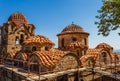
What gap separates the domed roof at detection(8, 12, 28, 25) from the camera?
85.7 feet

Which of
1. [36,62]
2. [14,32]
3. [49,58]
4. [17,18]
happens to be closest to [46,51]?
[36,62]

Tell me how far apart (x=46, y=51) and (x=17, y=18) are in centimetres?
1055

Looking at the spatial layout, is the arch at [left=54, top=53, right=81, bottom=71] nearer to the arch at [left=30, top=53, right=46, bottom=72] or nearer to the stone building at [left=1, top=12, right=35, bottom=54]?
the arch at [left=30, top=53, right=46, bottom=72]

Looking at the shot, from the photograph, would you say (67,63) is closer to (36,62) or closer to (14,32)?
(36,62)

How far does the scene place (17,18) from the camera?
26422mm

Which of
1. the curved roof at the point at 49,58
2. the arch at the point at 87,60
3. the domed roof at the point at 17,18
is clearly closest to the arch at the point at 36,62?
the curved roof at the point at 49,58

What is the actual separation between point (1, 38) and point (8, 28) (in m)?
3.60

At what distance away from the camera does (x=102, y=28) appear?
17.2m

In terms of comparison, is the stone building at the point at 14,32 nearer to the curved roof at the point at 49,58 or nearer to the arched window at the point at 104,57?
the curved roof at the point at 49,58

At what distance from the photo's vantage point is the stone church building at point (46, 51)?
16406 mm

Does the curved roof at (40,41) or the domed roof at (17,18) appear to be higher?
the domed roof at (17,18)

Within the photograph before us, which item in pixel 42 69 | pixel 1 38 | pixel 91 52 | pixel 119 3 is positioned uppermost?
pixel 119 3

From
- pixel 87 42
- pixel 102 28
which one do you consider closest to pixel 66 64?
pixel 102 28

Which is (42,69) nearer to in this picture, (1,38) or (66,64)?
(66,64)
